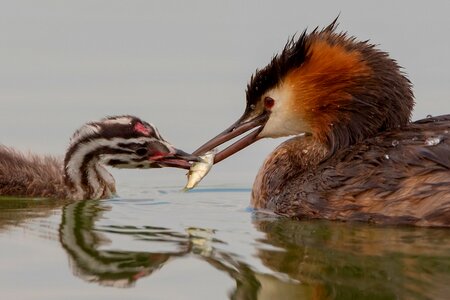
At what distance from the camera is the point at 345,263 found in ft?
23.8

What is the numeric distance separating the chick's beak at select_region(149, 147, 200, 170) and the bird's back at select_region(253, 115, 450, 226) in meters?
1.30

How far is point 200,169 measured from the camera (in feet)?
31.7

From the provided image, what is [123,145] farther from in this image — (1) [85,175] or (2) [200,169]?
(2) [200,169]

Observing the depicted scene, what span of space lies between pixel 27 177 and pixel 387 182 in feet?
10.6

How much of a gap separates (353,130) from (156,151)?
1.91 m

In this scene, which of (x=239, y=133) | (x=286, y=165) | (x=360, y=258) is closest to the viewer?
(x=360, y=258)

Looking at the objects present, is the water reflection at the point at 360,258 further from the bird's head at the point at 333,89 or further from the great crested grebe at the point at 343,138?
the bird's head at the point at 333,89

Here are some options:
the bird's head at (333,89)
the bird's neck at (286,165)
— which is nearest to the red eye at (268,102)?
the bird's head at (333,89)

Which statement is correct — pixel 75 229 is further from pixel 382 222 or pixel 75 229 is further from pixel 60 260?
pixel 382 222

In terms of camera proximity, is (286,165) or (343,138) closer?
(343,138)

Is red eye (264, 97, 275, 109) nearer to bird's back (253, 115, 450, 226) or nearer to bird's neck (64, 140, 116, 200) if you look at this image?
bird's back (253, 115, 450, 226)

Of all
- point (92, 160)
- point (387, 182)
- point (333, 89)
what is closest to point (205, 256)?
point (387, 182)

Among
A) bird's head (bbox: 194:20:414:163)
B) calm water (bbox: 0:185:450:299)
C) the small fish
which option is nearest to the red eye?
bird's head (bbox: 194:20:414:163)

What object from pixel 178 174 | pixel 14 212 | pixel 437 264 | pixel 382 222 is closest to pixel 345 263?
pixel 437 264
